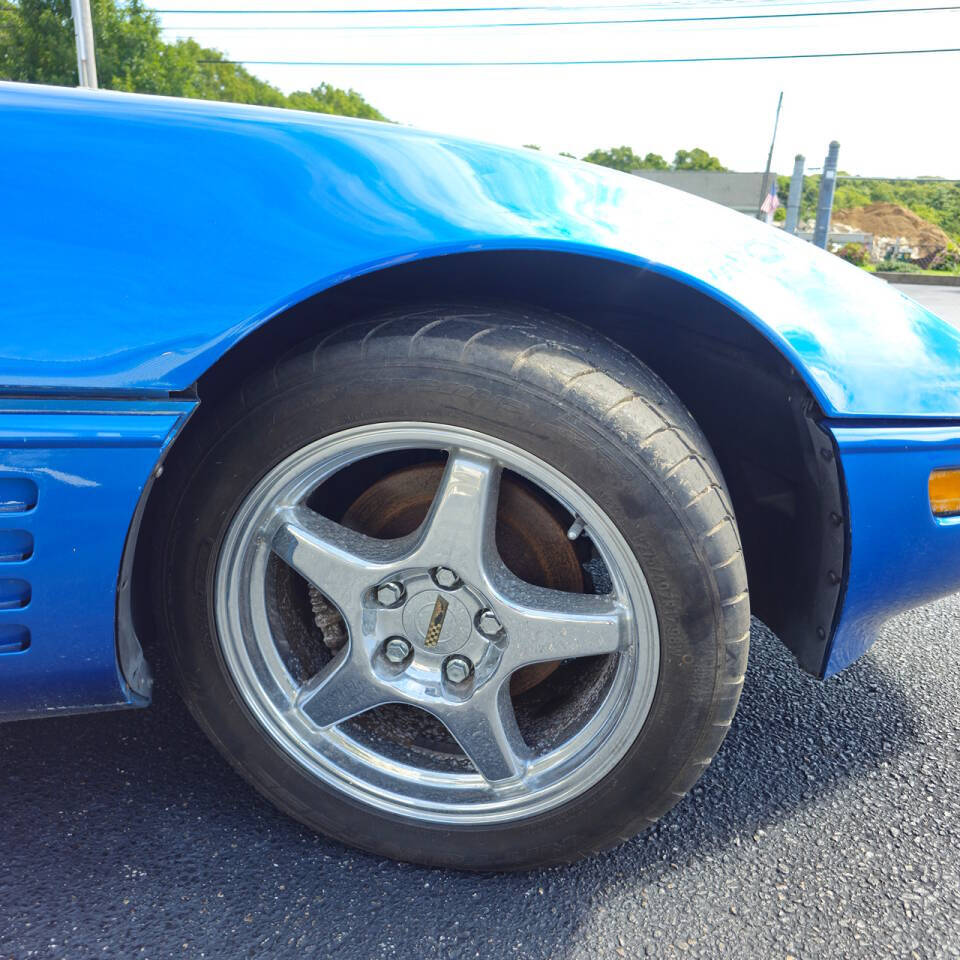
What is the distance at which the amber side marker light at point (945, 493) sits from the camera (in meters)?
1.30

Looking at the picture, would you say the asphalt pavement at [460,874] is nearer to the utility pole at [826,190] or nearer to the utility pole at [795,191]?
the utility pole at [826,190]

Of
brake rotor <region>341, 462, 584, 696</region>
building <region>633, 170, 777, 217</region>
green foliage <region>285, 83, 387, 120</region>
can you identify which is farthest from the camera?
green foliage <region>285, 83, 387, 120</region>

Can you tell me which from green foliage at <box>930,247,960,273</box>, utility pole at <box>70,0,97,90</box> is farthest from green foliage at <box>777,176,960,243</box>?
utility pole at <box>70,0,97,90</box>

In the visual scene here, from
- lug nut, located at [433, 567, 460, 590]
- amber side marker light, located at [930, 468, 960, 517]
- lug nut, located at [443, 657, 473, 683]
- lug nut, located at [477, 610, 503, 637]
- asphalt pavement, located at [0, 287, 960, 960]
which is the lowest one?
asphalt pavement, located at [0, 287, 960, 960]

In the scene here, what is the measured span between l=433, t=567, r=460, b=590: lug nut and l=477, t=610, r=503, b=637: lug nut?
0.07m

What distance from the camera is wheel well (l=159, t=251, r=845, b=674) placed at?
1.27 m

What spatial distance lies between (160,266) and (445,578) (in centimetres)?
63

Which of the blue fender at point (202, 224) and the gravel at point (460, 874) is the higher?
the blue fender at point (202, 224)

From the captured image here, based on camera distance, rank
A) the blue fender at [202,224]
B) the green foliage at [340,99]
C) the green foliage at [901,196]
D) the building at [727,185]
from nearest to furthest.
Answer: the blue fender at [202,224], the building at [727,185], the green foliage at [901,196], the green foliage at [340,99]

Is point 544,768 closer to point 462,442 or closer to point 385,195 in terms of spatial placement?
point 462,442

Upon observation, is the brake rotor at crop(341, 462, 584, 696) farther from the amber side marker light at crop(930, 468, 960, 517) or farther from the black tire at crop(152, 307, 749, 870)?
the amber side marker light at crop(930, 468, 960, 517)

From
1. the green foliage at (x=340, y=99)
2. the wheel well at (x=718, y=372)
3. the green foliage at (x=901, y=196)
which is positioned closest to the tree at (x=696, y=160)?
the green foliage at (x=901, y=196)

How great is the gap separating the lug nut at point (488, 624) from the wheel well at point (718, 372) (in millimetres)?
526

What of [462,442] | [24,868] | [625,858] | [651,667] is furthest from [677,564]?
[24,868]
